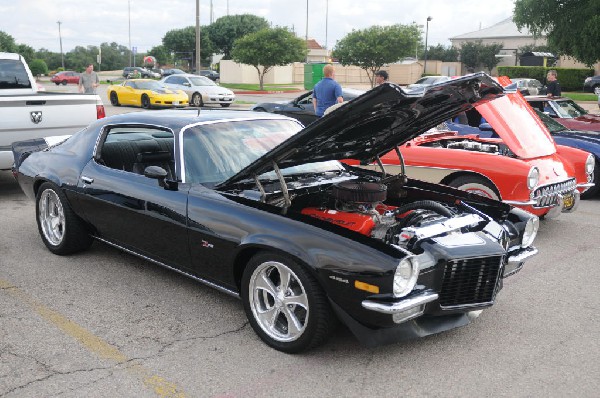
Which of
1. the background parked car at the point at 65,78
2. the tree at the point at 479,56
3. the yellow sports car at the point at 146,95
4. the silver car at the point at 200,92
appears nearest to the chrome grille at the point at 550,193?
the yellow sports car at the point at 146,95

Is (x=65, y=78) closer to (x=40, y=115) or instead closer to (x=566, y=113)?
(x=40, y=115)

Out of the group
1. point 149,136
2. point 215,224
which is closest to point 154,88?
point 149,136

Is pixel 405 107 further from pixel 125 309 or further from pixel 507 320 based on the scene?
pixel 125 309

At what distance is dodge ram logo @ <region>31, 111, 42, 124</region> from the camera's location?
7949mm

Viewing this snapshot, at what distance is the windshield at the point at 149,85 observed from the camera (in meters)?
24.8

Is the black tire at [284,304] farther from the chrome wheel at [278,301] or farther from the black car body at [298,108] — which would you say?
the black car body at [298,108]

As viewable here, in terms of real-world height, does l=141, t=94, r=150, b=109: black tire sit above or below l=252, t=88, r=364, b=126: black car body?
below

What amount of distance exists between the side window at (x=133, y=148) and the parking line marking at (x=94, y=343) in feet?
4.11

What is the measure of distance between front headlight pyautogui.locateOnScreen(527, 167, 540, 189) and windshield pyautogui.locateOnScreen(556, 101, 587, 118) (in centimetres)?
461

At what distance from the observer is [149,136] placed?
18.2ft

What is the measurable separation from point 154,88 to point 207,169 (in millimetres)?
21461

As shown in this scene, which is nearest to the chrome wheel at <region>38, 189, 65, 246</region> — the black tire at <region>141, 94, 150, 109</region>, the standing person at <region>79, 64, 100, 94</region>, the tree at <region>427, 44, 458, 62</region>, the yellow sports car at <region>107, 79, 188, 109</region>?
the standing person at <region>79, 64, 100, 94</region>

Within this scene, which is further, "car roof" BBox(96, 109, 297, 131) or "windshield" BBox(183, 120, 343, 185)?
"car roof" BBox(96, 109, 297, 131)

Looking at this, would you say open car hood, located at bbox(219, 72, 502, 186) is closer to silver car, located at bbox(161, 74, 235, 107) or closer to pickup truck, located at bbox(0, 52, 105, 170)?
pickup truck, located at bbox(0, 52, 105, 170)
